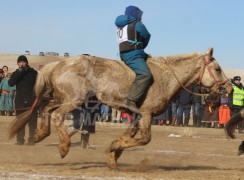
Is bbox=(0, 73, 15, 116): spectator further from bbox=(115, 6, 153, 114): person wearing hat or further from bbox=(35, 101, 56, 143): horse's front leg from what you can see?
bbox=(115, 6, 153, 114): person wearing hat

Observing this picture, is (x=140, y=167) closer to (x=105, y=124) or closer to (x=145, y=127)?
(x=145, y=127)

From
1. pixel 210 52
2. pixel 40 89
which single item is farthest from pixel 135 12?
pixel 40 89

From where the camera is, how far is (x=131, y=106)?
11.6 meters

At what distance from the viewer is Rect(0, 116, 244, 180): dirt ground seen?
35.0 feet

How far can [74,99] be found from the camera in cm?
1158

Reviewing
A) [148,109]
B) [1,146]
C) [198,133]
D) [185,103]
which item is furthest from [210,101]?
[185,103]

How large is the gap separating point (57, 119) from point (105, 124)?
1938cm

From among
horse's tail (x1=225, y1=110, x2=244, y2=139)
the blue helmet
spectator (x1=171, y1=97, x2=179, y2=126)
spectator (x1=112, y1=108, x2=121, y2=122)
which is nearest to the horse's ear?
the blue helmet

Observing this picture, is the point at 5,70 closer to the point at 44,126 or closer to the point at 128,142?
the point at 44,126

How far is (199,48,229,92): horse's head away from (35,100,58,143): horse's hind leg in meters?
2.72

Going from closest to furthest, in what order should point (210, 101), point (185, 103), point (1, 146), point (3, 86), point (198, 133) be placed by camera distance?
point (210, 101)
point (1, 146)
point (198, 133)
point (185, 103)
point (3, 86)

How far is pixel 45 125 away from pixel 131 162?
2.48 m

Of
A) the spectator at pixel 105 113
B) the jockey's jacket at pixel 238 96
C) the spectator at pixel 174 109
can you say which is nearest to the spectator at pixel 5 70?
the spectator at pixel 105 113

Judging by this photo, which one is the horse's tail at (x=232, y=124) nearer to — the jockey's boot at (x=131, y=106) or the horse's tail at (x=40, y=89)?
the jockey's boot at (x=131, y=106)
